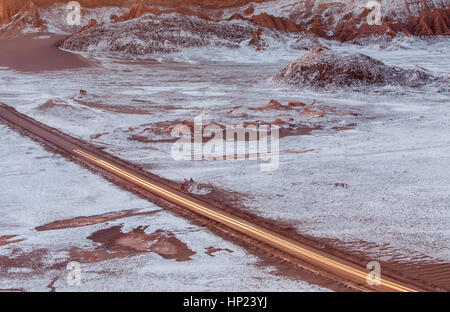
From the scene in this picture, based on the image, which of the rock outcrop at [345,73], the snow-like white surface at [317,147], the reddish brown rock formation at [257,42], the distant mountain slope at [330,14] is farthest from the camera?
the distant mountain slope at [330,14]

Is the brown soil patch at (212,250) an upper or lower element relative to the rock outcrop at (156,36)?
lower

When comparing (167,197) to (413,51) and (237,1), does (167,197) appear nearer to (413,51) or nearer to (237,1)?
(413,51)

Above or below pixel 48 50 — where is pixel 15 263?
below

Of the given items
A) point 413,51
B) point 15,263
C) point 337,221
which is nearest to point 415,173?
point 337,221

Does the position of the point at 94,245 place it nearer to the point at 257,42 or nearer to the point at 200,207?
the point at 200,207

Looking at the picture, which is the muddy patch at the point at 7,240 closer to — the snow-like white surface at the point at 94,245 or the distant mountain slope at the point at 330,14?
the snow-like white surface at the point at 94,245

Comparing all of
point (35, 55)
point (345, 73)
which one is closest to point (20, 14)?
point (35, 55)

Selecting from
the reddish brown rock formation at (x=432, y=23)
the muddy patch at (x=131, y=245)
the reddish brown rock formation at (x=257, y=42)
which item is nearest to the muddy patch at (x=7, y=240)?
the muddy patch at (x=131, y=245)
